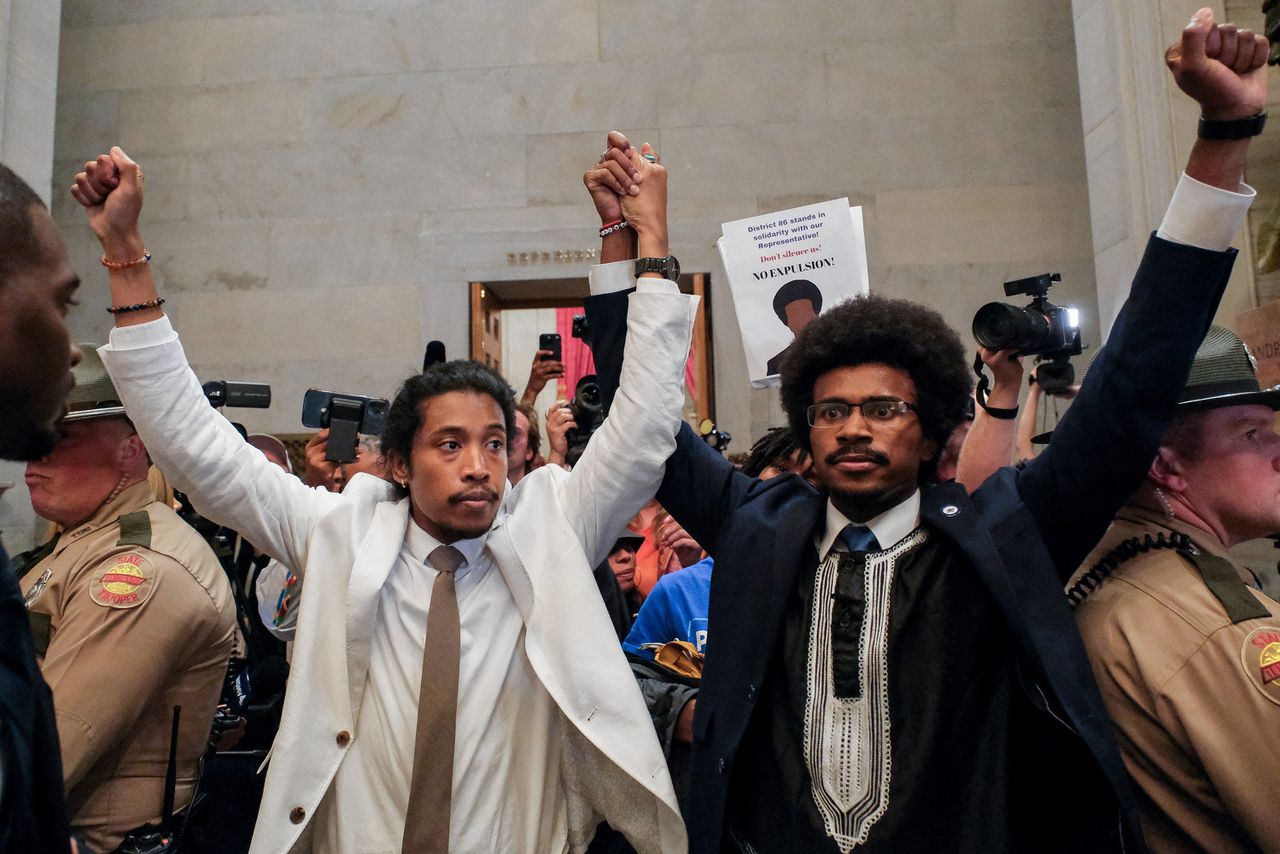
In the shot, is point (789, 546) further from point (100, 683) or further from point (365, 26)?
point (365, 26)

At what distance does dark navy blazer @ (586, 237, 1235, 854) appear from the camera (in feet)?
5.77

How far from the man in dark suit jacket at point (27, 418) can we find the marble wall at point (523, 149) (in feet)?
18.4

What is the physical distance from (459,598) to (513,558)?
16 cm

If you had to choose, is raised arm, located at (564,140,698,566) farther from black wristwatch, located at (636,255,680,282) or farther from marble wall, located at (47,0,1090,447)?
marble wall, located at (47,0,1090,447)

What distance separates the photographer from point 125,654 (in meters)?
2.31

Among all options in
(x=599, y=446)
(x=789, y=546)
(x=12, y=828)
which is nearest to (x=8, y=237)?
(x=12, y=828)

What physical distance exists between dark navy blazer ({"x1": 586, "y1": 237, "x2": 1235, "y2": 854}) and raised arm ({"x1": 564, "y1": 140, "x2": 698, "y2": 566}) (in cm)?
25

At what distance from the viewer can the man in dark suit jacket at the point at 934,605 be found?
1.77m

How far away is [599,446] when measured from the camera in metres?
2.23

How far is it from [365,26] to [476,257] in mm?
1931

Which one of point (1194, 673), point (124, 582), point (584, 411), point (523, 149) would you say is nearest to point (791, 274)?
point (584, 411)

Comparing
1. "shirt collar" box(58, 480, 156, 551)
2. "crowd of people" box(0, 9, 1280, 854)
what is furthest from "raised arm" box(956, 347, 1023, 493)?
"shirt collar" box(58, 480, 156, 551)

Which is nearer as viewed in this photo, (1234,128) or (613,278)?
(1234,128)

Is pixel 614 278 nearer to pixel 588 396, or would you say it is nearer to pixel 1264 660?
pixel 588 396
